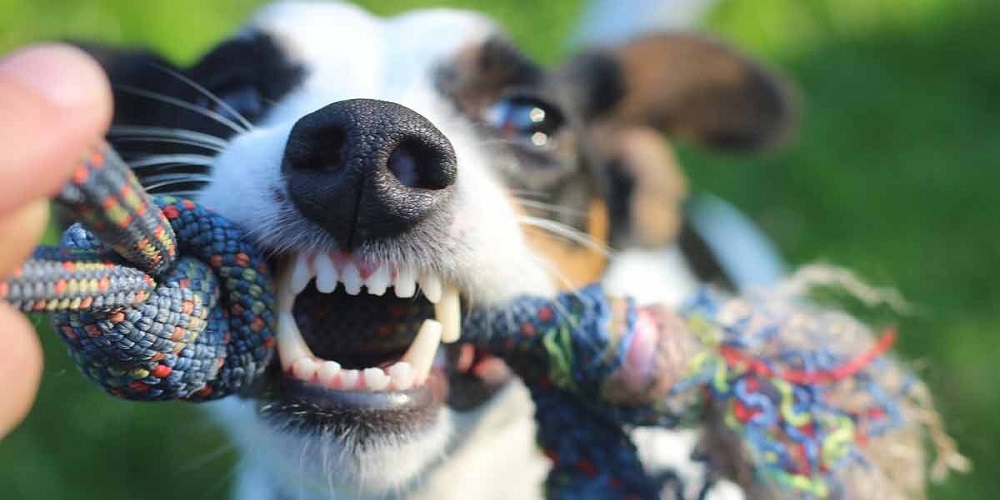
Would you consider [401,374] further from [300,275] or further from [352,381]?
[300,275]

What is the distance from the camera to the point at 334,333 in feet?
4.40

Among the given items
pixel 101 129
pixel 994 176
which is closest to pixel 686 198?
pixel 994 176

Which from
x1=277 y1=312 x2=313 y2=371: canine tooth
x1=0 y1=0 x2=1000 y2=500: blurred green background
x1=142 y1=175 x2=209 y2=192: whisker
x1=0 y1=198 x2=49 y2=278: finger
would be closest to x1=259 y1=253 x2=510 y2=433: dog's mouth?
x1=277 y1=312 x2=313 y2=371: canine tooth

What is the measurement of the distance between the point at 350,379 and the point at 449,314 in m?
0.17

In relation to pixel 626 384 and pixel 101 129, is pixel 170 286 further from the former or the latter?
pixel 626 384

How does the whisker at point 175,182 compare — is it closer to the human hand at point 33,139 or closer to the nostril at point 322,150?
the nostril at point 322,150

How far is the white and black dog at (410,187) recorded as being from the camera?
1.27 m

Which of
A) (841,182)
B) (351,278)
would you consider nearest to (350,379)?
(351,278)

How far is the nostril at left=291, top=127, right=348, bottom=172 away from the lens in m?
1.19

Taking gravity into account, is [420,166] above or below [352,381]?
above

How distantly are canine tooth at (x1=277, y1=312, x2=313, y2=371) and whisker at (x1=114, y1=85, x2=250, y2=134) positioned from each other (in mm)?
446

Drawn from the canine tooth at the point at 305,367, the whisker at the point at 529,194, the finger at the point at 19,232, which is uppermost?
the whisker at the point at 529,194

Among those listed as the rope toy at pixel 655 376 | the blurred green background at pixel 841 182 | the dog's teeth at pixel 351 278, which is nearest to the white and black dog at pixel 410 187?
the dog's teeth at pixel 351 278

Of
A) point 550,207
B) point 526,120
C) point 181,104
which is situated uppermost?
point 526,120
